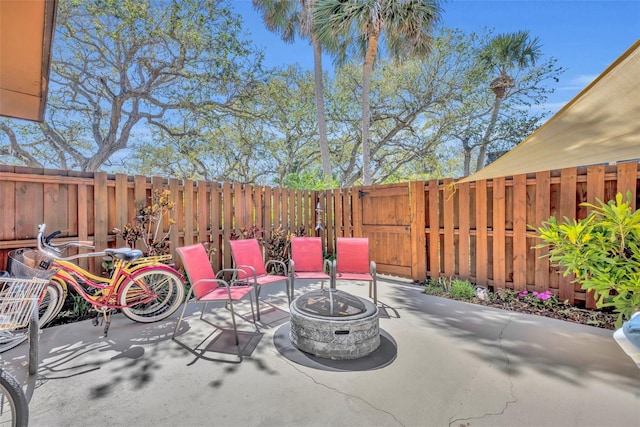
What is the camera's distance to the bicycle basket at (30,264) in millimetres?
2454

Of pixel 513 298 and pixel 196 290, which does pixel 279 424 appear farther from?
pixel 513 298

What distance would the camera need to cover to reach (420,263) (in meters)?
5.35

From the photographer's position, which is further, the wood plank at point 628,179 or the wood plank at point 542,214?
the wood plank at point 542,214

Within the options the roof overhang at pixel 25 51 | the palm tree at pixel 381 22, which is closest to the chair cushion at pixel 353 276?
the roof overhang at pixel 25 51

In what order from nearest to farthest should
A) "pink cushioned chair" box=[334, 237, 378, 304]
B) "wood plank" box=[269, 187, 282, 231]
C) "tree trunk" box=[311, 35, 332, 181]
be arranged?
"pink cushioned chair" box=[334, 237, 378, 304]
"wood plank" box=[269, 187, 282, 231]
"tree trunk" box=[311, 35, 332, 181]

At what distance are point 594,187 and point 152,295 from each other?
5.64m

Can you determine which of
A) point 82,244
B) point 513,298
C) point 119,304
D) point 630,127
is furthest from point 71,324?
point 630,127

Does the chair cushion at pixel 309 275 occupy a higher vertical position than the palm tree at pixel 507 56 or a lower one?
lower

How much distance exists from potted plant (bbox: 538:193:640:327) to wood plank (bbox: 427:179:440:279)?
2.07 metres

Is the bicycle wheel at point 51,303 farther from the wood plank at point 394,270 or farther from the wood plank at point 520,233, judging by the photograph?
the wood plank at point 520,233

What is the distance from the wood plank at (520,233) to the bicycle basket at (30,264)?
5586 millimetres

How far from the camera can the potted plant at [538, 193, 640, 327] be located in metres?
2.66

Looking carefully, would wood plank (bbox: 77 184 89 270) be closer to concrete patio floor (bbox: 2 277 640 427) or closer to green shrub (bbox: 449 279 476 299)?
concrete patio floor (bbox: 2 277 640 427)

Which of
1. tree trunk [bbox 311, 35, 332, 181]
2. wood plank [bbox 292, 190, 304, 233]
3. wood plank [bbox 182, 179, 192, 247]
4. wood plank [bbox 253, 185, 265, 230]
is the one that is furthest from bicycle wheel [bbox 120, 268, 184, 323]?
tree trunk [bbox 311, 35, 332, 181]
